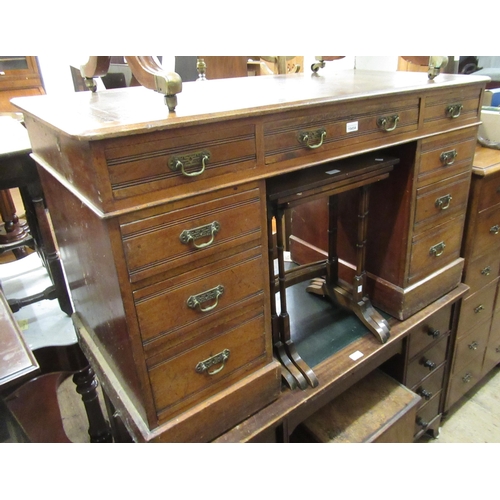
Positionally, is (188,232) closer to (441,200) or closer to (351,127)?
(351,127)

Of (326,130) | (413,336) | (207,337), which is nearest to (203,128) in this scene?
(326,130)

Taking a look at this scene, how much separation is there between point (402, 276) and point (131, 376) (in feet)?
2.90

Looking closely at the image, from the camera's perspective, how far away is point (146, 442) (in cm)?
93

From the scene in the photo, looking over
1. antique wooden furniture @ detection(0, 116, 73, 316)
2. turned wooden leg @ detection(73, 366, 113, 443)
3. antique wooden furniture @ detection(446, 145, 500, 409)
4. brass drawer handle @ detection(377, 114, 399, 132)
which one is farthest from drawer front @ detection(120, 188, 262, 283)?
antique wooden furniture @ detection(446, 145, 500, 409)

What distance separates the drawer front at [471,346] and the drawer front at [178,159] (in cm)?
142

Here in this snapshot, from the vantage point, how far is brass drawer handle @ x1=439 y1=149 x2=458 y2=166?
4.27 feet

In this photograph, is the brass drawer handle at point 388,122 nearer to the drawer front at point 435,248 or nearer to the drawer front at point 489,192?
the drawer front at point 435,248

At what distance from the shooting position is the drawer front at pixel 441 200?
133 centimetres

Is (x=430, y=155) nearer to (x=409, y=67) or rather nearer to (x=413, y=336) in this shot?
(x=413, y=336)

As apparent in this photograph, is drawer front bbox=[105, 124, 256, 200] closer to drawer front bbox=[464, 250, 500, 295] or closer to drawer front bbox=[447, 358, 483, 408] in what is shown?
drawer front bbox=[464, 250, 500, 295]

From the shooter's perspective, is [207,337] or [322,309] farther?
[322,309]

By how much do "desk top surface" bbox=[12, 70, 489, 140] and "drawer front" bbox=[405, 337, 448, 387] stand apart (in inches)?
38.0

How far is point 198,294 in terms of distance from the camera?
35.9 inches

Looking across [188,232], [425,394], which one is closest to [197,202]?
[188,232]
